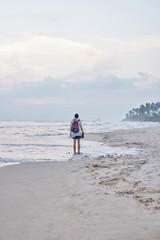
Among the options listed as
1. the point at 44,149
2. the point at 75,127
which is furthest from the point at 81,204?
the point at 44,149

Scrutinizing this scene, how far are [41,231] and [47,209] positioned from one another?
97 cm

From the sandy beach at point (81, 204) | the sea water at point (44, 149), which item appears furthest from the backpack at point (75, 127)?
the sandy beach at point (81, 204)

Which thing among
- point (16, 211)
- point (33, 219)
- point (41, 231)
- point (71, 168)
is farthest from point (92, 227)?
point (71, 168)

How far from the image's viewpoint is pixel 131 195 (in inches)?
214

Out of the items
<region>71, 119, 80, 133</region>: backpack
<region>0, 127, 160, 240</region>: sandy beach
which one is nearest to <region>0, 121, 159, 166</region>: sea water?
<region>71, 119, 80, 133</region>: backpack

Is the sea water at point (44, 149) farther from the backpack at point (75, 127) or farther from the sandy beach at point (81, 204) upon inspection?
the sandy beach at point (81, 204)

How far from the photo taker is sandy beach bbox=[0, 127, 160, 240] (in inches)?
144

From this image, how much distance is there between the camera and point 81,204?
493 centimetres

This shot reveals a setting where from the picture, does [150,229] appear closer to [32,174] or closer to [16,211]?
[16,211]

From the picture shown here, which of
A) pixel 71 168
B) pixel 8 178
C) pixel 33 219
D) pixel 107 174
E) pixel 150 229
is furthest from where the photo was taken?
pixel 71 168

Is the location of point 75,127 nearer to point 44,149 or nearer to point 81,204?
point 44,149

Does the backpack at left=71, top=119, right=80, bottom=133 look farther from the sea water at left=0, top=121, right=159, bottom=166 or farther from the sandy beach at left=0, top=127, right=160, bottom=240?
the sandy beach at left=0, top=127, right=160, bottom=240

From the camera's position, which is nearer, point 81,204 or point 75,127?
point 81,204

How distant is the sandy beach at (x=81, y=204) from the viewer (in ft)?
12.0
